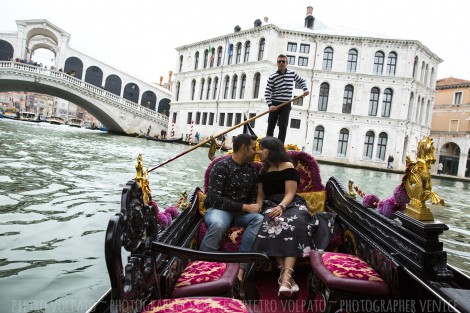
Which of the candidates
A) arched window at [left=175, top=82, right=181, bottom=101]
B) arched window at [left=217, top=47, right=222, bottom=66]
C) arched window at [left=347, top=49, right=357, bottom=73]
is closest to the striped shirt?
arched window at [left=347, top=49, right=357, bottom=73]

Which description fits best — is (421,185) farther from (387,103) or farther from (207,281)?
Result: (387,103)

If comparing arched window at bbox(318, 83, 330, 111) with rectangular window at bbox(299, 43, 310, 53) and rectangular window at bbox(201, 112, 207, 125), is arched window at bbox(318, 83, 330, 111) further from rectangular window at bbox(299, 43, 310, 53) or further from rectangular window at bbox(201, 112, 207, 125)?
rectangular window at bbox(201, 112, 207, 125)

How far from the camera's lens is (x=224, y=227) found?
6.19 feet

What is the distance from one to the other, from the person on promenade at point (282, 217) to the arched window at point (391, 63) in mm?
17639

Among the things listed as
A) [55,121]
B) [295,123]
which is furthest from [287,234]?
[55,121]

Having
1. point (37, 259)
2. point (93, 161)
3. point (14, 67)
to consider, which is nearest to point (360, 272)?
point (37, 259)

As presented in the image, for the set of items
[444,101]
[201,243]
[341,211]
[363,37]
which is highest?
[363,37]

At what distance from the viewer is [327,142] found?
58.9 feet

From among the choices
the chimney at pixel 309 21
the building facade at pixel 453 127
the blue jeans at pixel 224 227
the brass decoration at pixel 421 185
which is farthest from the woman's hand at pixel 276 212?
the building facade at pixel 453 127

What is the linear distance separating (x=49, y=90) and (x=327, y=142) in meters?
15.8

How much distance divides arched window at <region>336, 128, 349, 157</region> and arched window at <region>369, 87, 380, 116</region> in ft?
5.21

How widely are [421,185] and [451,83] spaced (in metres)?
25.7

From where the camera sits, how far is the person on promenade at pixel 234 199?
1.88 meters

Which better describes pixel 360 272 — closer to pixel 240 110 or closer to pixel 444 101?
pixel 240 110
